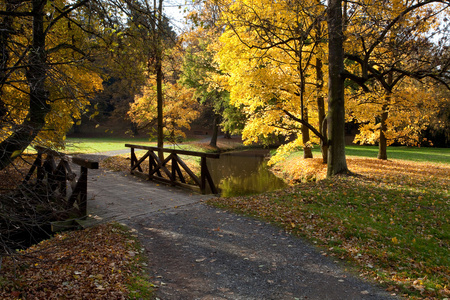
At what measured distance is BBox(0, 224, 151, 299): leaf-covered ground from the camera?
3.37 meters

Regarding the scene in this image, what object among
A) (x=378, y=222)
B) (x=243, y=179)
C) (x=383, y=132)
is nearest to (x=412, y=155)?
(x=383, y=132)

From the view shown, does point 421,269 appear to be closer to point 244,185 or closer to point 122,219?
point 122,219

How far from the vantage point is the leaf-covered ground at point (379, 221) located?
14.8 ft

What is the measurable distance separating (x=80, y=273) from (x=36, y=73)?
262 centimetres

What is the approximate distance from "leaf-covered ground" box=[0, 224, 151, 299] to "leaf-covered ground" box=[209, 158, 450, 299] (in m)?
3.18

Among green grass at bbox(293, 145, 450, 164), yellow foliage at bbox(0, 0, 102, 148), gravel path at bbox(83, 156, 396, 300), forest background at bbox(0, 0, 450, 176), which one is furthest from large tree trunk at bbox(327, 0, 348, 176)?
green grass at bbox(293, 145, 450, 164)

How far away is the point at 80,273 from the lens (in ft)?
13.0

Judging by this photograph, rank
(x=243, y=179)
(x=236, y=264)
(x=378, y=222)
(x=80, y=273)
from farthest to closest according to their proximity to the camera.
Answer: (x=243, y=179) → (x=378, y=222) → (x=236, y=264) → (x=80, y=273)

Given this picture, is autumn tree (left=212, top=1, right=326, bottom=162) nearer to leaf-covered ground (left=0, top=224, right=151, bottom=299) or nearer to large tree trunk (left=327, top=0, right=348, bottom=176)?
large tree trunk (left=327, top=0, right=348, bottom=176)

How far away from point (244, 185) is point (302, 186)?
4.61 meters

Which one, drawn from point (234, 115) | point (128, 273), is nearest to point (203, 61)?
point (234, 115)

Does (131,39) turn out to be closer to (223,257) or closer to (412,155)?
(223,257)

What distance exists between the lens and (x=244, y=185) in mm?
14086

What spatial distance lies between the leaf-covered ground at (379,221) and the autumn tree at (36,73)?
453 cm
